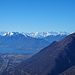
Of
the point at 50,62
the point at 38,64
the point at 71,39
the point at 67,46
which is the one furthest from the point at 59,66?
the point at 71,39

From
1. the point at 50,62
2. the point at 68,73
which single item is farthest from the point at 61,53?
the point at 68,73

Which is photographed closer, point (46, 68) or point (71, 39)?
point (46, 68)

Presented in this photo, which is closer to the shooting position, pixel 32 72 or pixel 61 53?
pixel 32 72

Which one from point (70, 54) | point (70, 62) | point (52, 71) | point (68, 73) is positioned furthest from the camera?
point (70, 54)

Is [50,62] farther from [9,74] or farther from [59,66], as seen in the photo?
[9,74]

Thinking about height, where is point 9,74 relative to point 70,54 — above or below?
below

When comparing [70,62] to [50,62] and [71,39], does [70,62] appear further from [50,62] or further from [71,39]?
[71,39]

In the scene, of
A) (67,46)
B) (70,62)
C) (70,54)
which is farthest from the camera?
(67,46)

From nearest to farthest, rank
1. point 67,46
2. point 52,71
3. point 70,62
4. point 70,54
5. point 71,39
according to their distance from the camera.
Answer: point 52,71 < point 70,62 < point 70,54 < point 67,46 < point 71,39

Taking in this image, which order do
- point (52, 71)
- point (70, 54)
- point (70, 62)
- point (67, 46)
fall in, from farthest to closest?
point (67, 46) → point (70, 54) → point (70, 62) → point (52, 71)
